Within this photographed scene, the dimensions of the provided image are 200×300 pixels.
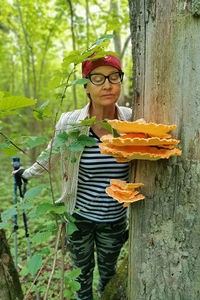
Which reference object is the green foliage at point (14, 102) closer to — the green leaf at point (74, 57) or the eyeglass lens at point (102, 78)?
the green leaf at point (74, 57)

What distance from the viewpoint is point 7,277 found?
1.94 metres

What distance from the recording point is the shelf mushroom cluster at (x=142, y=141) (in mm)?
947

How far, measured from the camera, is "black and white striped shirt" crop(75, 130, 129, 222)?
201 cm

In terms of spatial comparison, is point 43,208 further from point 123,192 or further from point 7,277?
point 7,277

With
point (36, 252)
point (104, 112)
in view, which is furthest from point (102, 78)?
point (36, 252)

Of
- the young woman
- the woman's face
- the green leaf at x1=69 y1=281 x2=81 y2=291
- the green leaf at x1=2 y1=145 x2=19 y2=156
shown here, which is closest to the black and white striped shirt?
the young woman

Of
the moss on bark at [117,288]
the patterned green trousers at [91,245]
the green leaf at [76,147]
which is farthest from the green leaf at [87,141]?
the moss on bark at [117,288]

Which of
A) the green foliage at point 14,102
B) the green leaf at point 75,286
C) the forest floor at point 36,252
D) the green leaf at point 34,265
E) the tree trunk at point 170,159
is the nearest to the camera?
the green foliage at point 14,102

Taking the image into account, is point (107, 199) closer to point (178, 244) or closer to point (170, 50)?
point (178, 244)

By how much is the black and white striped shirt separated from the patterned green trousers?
0.16m

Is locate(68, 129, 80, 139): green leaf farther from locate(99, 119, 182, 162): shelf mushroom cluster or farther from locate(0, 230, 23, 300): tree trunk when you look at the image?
locate(0, 230, 23, 300): tree trunk

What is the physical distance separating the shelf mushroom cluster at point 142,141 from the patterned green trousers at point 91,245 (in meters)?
1.52

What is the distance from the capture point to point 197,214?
1.20 meters

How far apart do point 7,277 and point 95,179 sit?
1.27m
